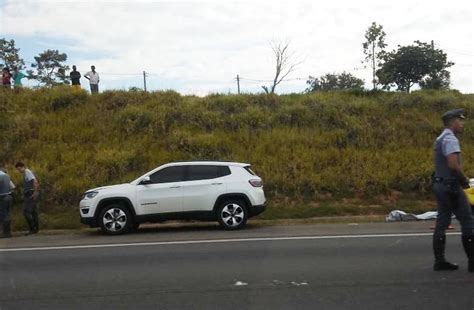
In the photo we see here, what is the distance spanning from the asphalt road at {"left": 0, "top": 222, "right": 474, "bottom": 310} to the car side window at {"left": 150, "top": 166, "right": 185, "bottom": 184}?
1659mm

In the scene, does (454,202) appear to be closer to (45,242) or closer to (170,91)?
(45,242)

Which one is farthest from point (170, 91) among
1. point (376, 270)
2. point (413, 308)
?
point (413, 308)

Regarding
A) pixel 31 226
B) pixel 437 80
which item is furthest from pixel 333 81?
pixel 31 226

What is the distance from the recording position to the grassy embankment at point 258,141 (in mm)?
15773

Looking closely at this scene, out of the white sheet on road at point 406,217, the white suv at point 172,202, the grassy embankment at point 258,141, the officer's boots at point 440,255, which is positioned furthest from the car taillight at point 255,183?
the officer's boots at point 440,255

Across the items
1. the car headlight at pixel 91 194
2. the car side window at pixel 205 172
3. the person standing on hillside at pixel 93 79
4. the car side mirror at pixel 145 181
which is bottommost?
the car headlight at pixel 91 194

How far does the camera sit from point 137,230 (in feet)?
42.2

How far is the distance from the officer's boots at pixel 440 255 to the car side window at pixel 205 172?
6.23 m

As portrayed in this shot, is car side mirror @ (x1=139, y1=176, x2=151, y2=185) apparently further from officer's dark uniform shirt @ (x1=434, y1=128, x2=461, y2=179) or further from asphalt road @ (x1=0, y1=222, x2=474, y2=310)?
officer's dark uniform shirt @ (x1=434, y1=128, x2=461, y2=179)

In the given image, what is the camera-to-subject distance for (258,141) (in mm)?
18547

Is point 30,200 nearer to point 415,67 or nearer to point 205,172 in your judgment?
→ point 205,172

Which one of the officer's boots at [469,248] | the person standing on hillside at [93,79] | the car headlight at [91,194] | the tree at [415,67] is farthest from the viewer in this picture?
the tree at [415,67]

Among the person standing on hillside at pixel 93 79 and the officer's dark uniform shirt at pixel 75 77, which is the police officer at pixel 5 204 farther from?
the officer's dark uniform shirt at pixel 75 77

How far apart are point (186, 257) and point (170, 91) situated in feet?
48.0
